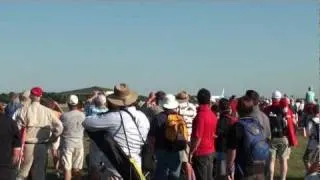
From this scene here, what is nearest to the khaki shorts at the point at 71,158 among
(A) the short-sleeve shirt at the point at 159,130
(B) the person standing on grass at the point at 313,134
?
(A) the short-sleeve shirt at the point at 159,130

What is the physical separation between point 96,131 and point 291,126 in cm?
544

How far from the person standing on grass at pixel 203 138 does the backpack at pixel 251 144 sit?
2401mm

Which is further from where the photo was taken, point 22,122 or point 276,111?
point 276,111

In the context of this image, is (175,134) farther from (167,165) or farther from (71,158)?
(71,158)

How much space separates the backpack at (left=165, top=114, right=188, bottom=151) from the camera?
29.6ft

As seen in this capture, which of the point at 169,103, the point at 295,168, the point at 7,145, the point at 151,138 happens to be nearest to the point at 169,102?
the point at 169,103

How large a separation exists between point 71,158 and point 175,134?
9.74 ft

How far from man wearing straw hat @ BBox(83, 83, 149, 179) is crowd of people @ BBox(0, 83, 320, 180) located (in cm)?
1

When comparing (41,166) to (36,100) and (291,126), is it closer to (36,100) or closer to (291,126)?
(36,100)

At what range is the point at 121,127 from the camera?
21.2ft

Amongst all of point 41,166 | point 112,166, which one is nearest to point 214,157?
point 41,166

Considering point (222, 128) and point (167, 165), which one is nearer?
point (167, 165)

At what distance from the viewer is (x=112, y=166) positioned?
6570 mm

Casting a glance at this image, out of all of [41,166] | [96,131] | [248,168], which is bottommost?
[41,166]
